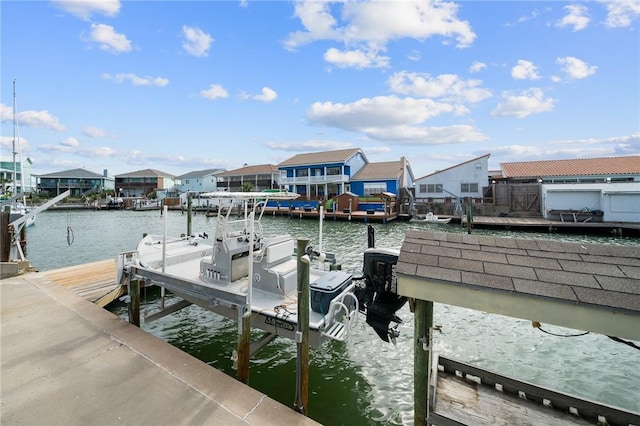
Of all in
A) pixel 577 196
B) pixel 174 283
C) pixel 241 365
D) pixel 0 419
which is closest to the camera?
pixel 0 419

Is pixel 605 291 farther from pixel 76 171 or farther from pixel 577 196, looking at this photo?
pixel 76 171

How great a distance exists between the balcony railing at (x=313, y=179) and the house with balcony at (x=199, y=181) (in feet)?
86.3

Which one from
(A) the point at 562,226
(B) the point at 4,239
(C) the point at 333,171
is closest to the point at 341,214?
(C) the point at 333,171

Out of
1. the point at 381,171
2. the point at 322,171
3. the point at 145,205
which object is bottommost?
the point at 145,205

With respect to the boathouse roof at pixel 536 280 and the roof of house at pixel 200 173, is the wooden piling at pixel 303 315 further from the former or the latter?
the roof of house at pixel 200 173

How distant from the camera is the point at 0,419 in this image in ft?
12.1

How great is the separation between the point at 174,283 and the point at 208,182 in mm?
65391

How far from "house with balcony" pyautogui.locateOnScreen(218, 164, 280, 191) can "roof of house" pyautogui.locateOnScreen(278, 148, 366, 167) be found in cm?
620

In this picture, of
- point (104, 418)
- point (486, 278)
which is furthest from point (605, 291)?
point (104, 418)

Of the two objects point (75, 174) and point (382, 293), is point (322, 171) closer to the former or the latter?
point (382, 293)

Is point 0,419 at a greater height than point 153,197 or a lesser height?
lesser

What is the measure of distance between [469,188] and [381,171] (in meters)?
11.6

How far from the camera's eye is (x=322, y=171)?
4334 centimetres

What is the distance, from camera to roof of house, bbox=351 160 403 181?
1540 inches
